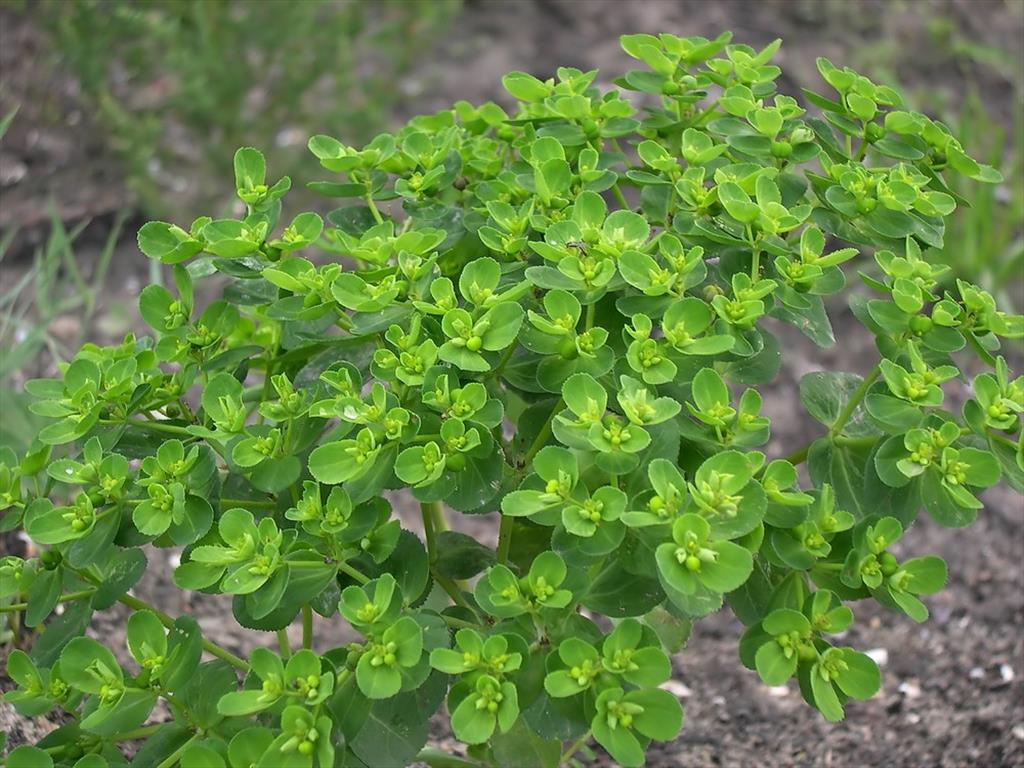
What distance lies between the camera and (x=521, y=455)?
4.91 ft

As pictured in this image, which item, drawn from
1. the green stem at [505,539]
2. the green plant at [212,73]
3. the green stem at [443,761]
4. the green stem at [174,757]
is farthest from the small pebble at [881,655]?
the green plant at [212,73]

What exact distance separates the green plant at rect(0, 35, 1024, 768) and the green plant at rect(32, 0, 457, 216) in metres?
1.85

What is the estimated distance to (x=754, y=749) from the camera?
6.99 feet

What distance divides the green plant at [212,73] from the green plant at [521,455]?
1850mm

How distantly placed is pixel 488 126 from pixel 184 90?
171cm

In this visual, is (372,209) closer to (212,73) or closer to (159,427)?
(159,427)

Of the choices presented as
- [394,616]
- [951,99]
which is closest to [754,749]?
[394,616]

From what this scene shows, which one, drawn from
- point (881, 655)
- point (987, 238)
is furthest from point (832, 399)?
point (987, 238)

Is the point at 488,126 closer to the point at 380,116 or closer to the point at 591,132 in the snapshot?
the point at 591,132

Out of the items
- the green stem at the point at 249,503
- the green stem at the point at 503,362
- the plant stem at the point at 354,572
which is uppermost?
the green stem at the point at 503,362

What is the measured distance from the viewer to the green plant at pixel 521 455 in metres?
1.25

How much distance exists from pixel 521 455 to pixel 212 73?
2228 mm

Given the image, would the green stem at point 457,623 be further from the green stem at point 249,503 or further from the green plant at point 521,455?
the green stem at point 249,503

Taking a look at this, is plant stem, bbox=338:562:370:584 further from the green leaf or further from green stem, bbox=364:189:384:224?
the green leaf
